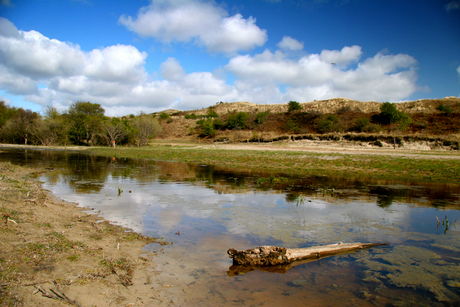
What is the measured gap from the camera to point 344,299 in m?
4.48

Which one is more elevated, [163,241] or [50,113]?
[50,113]

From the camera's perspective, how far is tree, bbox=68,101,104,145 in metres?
53.5

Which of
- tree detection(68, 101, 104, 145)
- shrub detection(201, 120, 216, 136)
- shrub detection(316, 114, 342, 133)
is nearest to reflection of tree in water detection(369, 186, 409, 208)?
shrub detection(316, 114, 342, 133)

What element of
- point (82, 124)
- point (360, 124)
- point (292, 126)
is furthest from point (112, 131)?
point (360, 124)

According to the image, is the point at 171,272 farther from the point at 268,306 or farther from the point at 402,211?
the point at 402,211

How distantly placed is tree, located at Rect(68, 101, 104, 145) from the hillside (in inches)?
967

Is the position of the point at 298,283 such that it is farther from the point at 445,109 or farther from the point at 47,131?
the point at 445,109

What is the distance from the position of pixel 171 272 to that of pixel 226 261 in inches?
46.9

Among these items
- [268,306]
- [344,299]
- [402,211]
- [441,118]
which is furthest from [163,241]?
[441,118]

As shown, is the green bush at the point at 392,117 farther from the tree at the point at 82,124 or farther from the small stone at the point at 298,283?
the small stone at the point at 298,283

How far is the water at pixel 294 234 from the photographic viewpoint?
4.61m

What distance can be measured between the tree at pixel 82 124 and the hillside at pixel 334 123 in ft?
80.6

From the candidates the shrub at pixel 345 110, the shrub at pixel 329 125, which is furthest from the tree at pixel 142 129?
the shrub at pixel 345 110

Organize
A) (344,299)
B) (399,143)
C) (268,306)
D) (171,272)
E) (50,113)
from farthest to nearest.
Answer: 1. (50,113)
2. (399,143)
3. (171,272)
4. (344,299)
5. (268,306)
